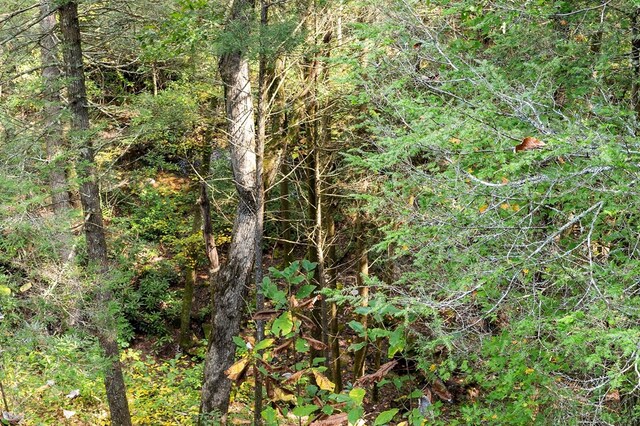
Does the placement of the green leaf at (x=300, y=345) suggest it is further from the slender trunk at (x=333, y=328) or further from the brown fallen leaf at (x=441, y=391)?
the slender trunk at (x=333, y=328)

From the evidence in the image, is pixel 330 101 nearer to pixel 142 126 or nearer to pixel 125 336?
pixel 142 126

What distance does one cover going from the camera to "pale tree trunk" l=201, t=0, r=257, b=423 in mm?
6855

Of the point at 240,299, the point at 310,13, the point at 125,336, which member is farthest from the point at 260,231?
the point at 125,336

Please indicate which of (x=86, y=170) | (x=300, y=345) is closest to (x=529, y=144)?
(x=300, y=345)

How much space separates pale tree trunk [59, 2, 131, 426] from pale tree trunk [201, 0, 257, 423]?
4.21 ft

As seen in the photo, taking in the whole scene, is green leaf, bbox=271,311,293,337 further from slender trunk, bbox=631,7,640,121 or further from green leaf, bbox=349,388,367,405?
slender trunk, bbox=631,7,640,121

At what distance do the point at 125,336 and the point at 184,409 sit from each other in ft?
11.1

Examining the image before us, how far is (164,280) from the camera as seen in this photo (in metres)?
13.4

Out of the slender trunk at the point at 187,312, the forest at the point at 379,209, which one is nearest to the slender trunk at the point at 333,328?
the forest at the point at 379,209

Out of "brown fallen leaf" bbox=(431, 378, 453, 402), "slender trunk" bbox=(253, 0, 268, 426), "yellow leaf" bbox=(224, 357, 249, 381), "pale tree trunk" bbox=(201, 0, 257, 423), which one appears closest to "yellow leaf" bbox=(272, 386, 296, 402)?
"yellow leaf" bbox=(224, 357, 249, 381)

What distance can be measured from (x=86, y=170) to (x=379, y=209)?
144 inches

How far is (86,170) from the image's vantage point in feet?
21.5

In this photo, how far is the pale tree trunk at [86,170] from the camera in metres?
6.29

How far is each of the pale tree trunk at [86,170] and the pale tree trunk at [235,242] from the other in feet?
4.21
